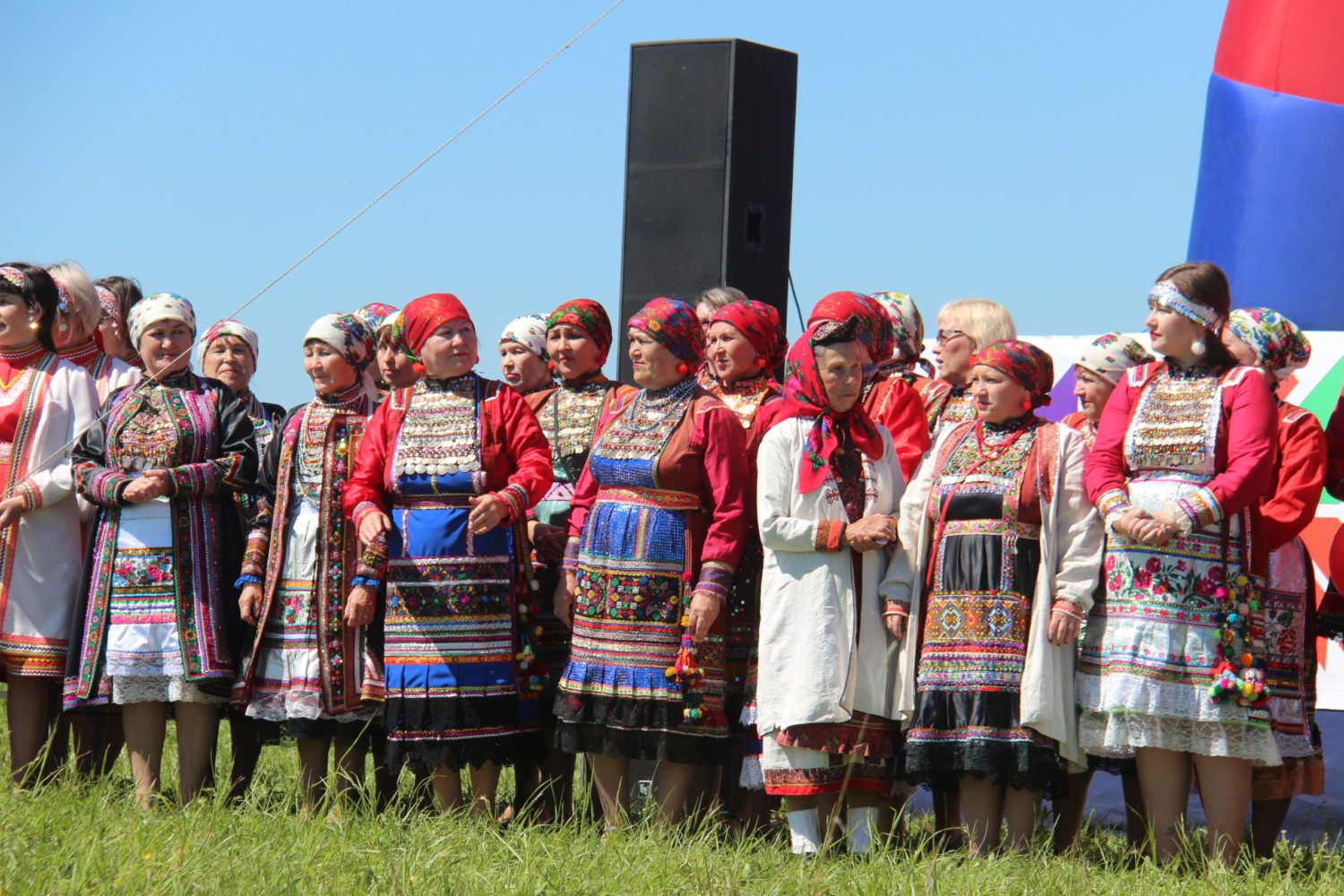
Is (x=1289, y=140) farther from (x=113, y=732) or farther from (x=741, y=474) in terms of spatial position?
(x=113, y=732)

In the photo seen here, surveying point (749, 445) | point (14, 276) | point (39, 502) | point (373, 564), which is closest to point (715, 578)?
point (749, 445)

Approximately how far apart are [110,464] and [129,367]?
0.95 metres

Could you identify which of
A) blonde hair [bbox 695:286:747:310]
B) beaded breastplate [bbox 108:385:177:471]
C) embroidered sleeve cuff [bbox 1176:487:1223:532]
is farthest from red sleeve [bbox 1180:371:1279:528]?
beaded breastplate [bbox 108:385:177:471]

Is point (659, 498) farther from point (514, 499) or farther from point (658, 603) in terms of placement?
point (514, 499)

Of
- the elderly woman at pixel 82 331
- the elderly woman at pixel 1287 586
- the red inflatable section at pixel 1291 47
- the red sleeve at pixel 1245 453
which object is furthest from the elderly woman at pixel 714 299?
the red inflatable section at pixel 1291 47

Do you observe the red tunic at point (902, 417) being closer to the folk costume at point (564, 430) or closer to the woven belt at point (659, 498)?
the woven belt at point (659, 498)

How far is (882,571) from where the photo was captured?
451cm

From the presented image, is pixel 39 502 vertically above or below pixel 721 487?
below

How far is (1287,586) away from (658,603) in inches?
77.1

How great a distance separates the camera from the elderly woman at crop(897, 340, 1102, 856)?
422cm

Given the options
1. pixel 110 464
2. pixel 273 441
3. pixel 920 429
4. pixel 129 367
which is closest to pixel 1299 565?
pixel 920 429

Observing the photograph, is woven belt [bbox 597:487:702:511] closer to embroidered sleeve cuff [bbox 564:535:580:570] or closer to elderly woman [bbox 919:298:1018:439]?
embroidered sleeve cuff [bbox 564:535:580:570]

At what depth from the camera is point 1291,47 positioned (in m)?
8.79

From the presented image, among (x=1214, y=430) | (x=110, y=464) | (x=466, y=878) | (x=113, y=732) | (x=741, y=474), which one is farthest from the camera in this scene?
(x=113, y=732)
